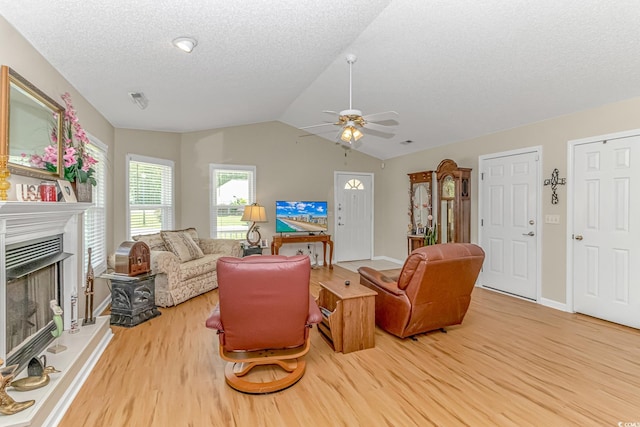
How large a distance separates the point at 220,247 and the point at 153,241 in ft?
3.65

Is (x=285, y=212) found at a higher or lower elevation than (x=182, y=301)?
higher

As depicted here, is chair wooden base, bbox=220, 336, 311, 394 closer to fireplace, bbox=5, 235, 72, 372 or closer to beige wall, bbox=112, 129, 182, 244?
fireplace, bbox=5, 235, 72, 372

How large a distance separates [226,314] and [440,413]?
1512 millimetres

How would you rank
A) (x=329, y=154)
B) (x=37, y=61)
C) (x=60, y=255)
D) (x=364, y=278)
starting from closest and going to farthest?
(x=37, y=61) → (x=60, y=255) → (x=364, y=278) → (x=329, y=154)

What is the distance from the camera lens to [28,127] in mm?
2184

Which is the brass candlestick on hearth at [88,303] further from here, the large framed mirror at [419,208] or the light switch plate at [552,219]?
the light switch plate at [552,219]

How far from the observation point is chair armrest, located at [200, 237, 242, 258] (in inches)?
205

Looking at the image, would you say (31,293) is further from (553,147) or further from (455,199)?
(553,147)

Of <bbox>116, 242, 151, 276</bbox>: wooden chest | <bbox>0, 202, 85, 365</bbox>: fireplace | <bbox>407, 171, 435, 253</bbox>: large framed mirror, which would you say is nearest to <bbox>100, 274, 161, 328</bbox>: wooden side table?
<bbox>116, 242, 151, 276</bbox>: wooden chest

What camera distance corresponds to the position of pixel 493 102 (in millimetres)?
3928

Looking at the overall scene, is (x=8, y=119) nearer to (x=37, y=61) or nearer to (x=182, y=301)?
(x=37, y=61)

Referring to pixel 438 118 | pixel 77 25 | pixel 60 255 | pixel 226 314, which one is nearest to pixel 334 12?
pixel 77 25

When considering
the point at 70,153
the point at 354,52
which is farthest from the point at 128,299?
the point at 354,52

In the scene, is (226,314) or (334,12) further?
(334,12)
